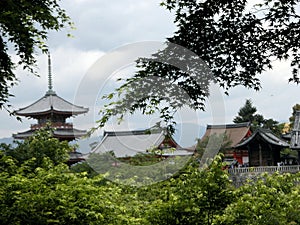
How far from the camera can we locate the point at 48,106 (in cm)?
2639

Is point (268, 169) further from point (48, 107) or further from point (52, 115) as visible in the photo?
point (48, 107)

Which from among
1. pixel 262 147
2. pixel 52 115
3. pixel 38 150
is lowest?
pixel 38 150

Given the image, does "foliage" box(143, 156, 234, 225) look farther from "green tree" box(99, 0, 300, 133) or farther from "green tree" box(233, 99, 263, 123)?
"green tree" box(233, 99, 263, 123)

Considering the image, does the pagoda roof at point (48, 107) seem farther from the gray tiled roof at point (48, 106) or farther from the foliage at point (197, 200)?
the foliage at point (197, 200)

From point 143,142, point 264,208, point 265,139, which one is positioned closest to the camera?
point 264,208

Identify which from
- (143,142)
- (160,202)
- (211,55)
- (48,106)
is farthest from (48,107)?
(211,55)

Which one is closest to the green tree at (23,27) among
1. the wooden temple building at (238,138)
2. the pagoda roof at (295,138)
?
the pagoda roof at (295,138)

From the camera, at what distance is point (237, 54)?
9.45 feet

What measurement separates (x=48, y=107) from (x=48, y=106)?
0.23 metres

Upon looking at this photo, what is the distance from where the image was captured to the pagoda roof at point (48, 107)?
25.4 m

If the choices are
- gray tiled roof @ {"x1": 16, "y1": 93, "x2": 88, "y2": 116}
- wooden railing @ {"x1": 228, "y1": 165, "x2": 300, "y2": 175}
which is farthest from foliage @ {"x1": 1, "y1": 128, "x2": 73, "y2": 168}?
gray tiled roof @ {"x1": 16, "y1": 93, "x2": 88, "y2": 116}

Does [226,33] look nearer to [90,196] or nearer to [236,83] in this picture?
[236,83]

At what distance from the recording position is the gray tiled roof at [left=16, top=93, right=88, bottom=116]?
2547 cm

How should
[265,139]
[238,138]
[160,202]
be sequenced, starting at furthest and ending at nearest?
[238,138], [265,139], [160,202]
